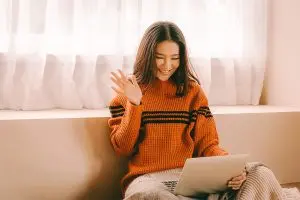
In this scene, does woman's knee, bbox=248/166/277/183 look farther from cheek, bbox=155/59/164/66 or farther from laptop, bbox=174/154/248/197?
cheek, bbox=155/59/164/66

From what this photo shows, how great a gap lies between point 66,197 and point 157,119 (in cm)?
37

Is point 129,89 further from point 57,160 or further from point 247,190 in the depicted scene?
point 247,190

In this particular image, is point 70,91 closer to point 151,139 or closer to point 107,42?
point 107,42

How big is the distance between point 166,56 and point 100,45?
1.17ft

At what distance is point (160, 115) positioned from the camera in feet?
4.25

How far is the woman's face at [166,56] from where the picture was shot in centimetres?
125

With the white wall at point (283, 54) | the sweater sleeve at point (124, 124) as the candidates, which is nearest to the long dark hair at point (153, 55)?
the sweater sleeve at point (124, 124)

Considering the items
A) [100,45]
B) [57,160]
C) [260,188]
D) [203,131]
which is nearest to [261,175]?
[260,188]

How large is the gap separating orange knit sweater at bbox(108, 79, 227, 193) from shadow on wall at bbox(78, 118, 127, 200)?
2.2 inches

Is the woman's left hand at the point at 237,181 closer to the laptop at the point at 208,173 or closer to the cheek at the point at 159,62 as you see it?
the laptop at the point at 208,173

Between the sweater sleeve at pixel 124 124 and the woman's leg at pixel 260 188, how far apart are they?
350 mm

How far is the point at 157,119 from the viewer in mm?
1290

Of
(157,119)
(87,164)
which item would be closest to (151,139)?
(157,119)

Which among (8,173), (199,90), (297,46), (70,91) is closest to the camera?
(8,173)
